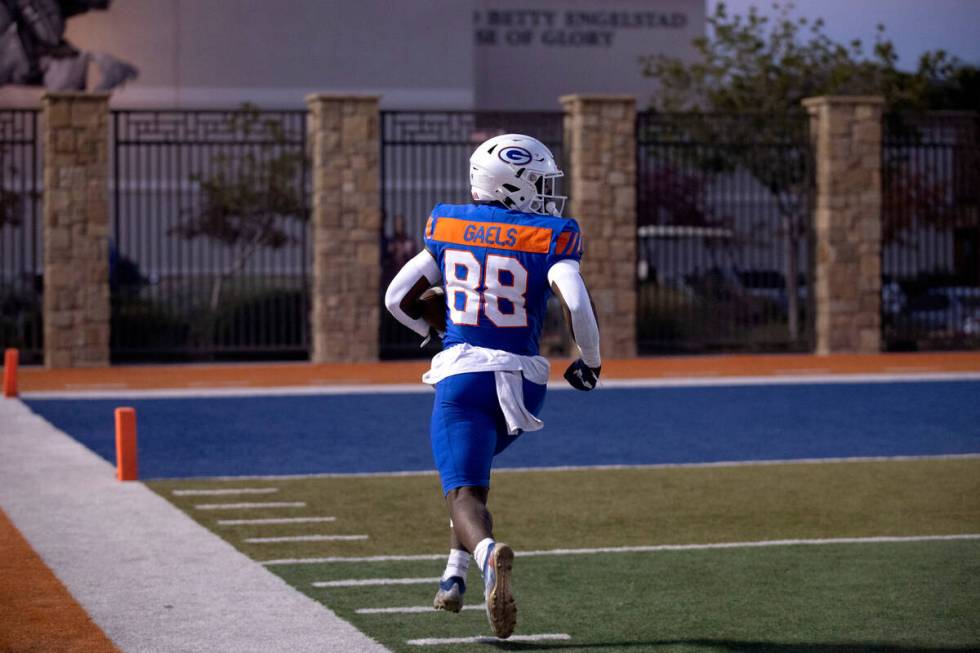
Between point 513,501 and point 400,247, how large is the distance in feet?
43.0

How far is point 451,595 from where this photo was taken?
21.5 feet

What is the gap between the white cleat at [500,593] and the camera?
602cm

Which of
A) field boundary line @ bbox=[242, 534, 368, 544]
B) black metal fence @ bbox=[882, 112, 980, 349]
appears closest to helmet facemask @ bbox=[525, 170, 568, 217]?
field boundary line @ bbox=[242, 534, 368, 544]

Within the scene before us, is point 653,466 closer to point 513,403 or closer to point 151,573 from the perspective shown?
point 151,573

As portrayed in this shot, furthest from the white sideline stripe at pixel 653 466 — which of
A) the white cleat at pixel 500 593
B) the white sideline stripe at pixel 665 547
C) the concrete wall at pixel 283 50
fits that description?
the concrete wall at pixel 283 50

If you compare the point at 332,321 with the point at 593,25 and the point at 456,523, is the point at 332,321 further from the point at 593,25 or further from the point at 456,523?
the point at 593,25

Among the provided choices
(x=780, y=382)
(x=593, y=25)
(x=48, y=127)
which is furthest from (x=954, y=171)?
(x=593, y=25)

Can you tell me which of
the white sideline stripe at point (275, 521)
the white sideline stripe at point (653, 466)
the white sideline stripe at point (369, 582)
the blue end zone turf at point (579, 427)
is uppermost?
the blue end zone turf at point (579, 427)

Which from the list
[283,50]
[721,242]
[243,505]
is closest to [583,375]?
[243,505]

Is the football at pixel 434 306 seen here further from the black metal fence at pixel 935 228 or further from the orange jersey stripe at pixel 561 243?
the black metal fence at pixel 935 228

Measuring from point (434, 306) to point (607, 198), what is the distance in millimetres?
16760

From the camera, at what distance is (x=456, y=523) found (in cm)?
653

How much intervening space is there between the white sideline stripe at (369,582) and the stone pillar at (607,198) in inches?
604

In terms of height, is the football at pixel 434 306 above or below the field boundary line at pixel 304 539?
above
